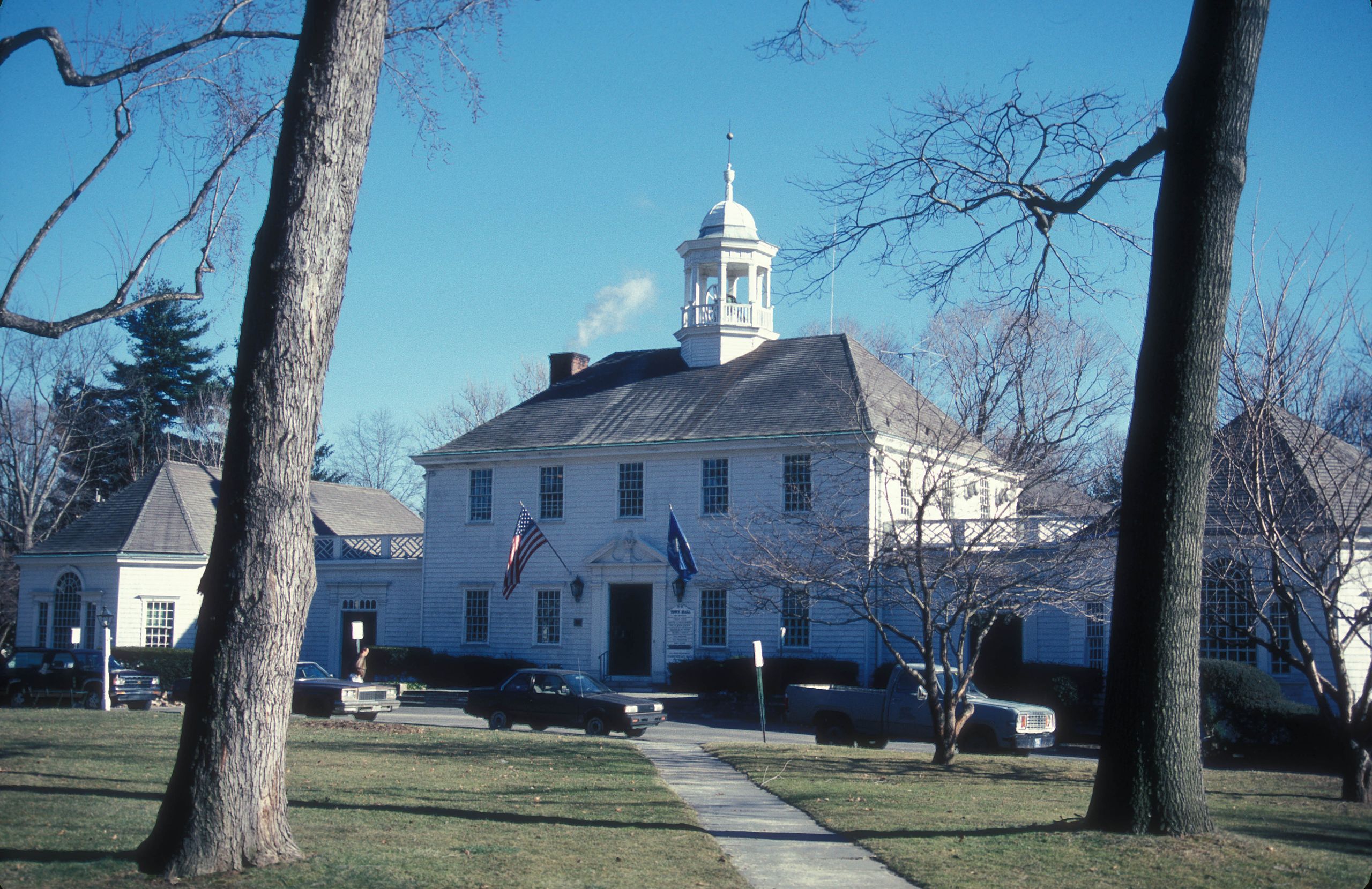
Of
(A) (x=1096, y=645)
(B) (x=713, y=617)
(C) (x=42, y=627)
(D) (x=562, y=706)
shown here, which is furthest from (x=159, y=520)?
(A) (x=1096, y=645)

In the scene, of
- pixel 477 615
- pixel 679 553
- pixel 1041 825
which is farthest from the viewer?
pixel 477 615

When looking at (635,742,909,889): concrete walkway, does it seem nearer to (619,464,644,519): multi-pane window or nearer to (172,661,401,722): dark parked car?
(172,661,401,722): dark parked car

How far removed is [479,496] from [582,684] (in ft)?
47.4

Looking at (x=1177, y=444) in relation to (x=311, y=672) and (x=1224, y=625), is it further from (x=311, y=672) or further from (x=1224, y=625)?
(x=311, y=672)

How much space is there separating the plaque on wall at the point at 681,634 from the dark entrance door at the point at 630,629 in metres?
0.74

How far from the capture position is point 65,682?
28859 millimetres

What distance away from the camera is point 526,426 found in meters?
37.9

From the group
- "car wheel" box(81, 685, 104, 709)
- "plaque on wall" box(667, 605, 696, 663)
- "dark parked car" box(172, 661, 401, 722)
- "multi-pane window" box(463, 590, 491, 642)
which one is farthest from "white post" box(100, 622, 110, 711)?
"plaque on wall" box(667, 605, 696, 663)

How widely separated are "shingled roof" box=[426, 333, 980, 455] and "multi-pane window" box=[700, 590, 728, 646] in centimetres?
441

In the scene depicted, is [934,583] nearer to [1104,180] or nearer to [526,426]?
[1104,180]

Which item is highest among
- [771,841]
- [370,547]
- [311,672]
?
[370,547]

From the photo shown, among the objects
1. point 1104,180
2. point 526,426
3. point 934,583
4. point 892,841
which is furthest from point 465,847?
point 526,426

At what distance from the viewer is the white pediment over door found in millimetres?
34344

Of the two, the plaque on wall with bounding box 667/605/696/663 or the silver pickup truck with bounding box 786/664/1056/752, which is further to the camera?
the plaque on wall with bounding box 667/605/696/663
